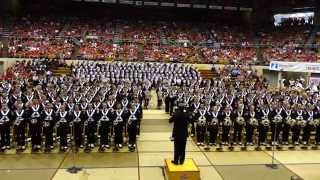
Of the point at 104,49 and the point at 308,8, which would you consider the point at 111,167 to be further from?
the point at 308,8

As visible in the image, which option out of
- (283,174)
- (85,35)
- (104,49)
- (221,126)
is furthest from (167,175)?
(85,35)

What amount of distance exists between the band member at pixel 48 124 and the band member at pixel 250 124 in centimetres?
649

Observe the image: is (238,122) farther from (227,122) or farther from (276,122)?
(276,122)

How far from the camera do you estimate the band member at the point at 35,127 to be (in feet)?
41.3

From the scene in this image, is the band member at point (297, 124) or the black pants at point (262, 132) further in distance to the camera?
the band member at point (297, 124)

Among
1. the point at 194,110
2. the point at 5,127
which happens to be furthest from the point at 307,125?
the point at 5,127

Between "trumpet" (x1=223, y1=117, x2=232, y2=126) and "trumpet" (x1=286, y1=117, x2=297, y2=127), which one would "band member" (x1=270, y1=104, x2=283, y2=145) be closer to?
"trumpet" (x1=286, y1=117, x2=297, y2=127)

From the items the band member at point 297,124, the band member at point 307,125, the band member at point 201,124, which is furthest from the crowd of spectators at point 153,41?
the band member at point 201,124

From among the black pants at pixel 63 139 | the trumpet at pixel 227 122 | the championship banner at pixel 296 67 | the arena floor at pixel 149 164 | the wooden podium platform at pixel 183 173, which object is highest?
the championship banner at pixel 296 67

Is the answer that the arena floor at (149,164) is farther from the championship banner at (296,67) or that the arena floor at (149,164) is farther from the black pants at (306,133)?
the championship banner at (296,67)

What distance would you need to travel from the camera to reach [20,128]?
500 inches

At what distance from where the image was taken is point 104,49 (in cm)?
3550

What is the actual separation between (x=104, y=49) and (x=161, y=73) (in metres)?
8.36

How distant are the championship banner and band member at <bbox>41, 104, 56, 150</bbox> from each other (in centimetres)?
2348
